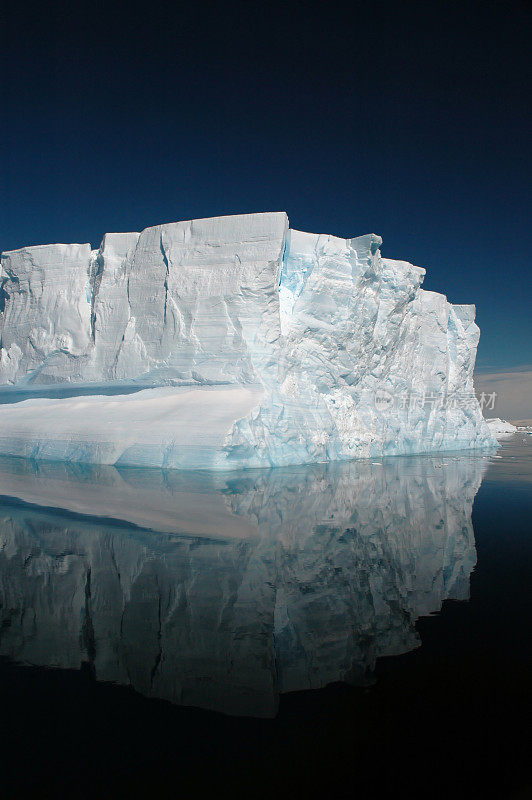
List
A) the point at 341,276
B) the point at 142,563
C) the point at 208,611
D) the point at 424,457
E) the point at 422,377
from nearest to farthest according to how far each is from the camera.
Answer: the point at 208,611, the point at 142,563, the point at 341,276, the point at 424,457, the point at 422,377

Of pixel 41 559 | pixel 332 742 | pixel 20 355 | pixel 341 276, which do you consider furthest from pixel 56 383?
pixel 332 742

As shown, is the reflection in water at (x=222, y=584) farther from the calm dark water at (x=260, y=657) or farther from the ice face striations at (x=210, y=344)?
the ice face striations at (x=210, y=344)

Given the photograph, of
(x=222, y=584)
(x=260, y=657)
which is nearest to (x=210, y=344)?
A: (x=222, y=584)

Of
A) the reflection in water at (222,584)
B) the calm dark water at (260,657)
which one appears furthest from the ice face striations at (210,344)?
the calm dark water at (260,657)

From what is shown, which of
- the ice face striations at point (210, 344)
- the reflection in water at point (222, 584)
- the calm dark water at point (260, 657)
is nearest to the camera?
the calm dark water at point (260, 657)

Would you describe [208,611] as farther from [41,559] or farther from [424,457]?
[424,457]

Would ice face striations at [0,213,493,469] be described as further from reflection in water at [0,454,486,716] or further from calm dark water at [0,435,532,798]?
calm dark water at [0,435,532,798]

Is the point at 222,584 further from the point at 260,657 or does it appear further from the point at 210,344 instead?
the point at 210,344
